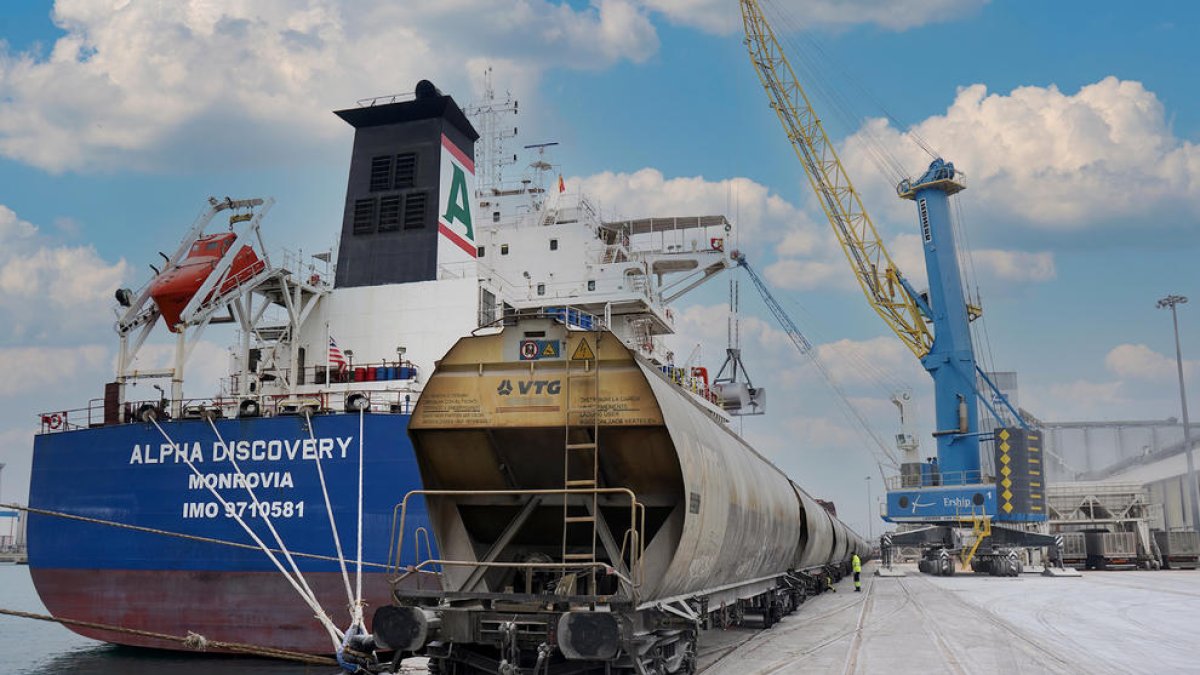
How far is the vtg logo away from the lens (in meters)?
9.70

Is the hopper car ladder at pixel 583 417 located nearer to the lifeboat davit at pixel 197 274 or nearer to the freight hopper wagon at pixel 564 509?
the freight hopper wagon at pixel 564 509

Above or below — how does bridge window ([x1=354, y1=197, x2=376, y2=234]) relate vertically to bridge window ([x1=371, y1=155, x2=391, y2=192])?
below

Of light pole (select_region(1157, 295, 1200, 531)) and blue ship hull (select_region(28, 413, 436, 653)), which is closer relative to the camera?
blue ship hull (select_region(28, 413, 436, 653))

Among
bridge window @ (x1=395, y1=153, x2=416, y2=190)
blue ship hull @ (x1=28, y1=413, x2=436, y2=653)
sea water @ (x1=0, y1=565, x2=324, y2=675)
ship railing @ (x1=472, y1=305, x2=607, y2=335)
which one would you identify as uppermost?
bridge window @ (x1=395, y1=153, x2=416, y2=190)

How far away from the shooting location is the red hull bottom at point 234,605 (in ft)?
57.5

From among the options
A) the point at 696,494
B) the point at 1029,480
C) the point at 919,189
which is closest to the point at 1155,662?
the point at 696,494

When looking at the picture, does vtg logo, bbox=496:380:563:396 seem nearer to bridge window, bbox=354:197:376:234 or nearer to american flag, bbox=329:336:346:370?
american flag, bbox=329:336:346:370

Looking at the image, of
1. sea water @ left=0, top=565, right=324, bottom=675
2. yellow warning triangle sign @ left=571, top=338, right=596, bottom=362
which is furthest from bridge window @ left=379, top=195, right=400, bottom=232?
yellow warning triangle sign @ left=571, top=338, right=596, bottom=362

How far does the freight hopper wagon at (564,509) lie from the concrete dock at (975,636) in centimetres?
315

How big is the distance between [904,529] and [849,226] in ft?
50.0

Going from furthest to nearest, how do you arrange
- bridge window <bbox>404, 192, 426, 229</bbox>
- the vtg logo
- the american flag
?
1. bridge window <bbox>404, 192, 426, 229</bbox>
2. the american flag
3. the vtg logo

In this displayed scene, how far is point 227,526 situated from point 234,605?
1.53 m

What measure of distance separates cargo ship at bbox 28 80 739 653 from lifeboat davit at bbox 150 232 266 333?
2.0 inches

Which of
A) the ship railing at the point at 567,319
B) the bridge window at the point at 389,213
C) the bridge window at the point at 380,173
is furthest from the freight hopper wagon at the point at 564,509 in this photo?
the bridge window at the point at 380,173
